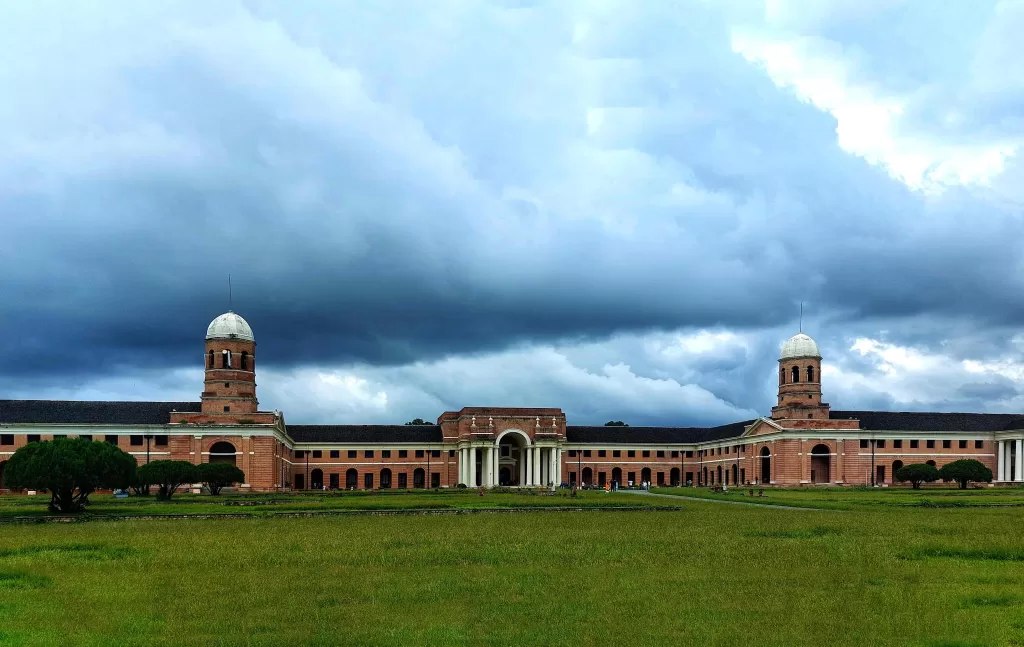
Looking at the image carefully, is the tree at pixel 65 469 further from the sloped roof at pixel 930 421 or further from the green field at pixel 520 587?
the sloped roof at pixel 930 421

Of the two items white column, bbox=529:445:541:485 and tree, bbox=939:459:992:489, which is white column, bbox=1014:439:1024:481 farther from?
white column, bbox=529:445:541:485

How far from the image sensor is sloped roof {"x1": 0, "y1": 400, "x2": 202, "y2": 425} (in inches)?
3391

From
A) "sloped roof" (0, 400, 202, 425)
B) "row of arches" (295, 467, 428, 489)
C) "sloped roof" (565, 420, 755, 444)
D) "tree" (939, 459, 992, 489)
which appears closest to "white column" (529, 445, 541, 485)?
"sloped roof" (565, 420, 755, 444)

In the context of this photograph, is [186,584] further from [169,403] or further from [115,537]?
[169,403]

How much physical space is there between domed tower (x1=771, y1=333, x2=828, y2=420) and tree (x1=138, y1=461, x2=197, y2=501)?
6274 centimetres

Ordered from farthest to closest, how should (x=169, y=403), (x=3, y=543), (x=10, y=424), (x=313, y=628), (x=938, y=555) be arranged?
1. (x=169, y=403)
2. (x=10, y=424)
3. (x=3, y=543)
4. (x=938, y=555)
5. (x=313, y=628)

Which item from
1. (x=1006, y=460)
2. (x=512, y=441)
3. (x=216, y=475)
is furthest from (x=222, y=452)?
(x=1006, y=460)

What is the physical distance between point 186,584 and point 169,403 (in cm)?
8011

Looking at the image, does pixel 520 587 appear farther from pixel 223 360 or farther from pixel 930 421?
pixel 930 421

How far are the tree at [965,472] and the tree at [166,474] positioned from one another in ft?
213

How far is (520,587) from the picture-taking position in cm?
1727

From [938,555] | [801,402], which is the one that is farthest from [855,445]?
[938,555]

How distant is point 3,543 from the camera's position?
88.8ft

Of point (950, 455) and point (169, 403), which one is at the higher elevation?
point (169, 403)
